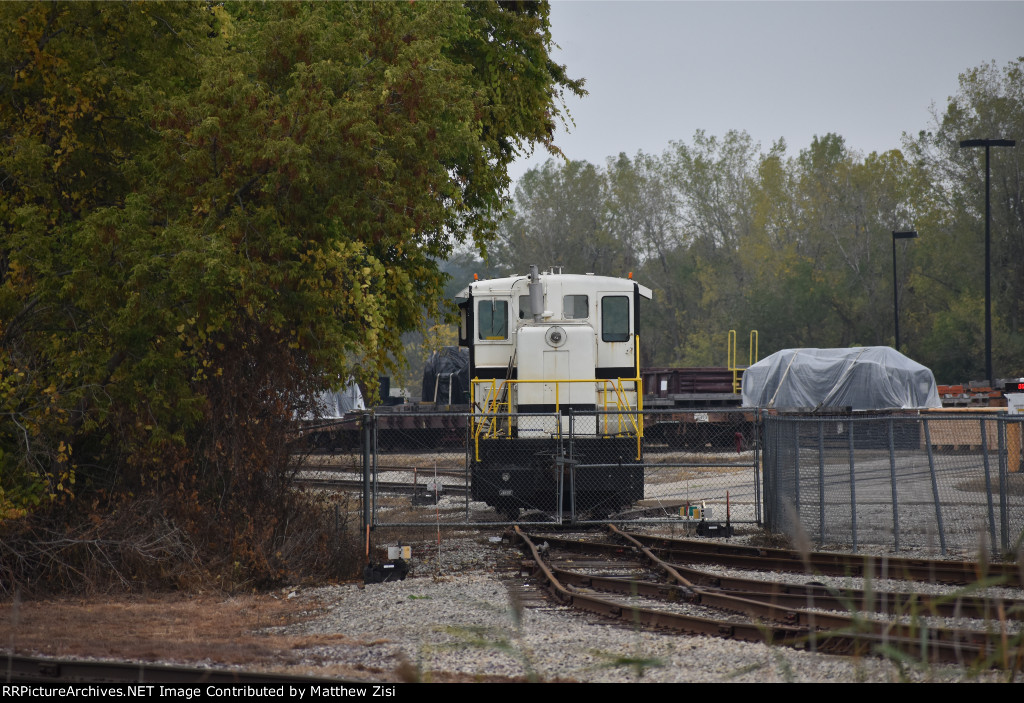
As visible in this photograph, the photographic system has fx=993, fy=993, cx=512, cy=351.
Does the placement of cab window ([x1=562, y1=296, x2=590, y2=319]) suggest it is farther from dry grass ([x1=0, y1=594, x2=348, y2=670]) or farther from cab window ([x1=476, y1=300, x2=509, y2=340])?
dry grass ([x1=0, y1=594, x2=348, y2=670])

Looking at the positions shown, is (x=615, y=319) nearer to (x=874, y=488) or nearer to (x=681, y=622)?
(x=874, y=488)

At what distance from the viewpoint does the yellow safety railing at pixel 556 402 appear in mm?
15062

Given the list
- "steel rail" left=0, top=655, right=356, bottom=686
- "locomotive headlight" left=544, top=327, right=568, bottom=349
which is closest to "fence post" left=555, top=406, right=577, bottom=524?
"locomotive headlight" left=544, top=327, right=568, bottom=349

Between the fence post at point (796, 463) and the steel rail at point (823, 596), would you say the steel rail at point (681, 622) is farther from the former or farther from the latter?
the fence post at point (796, 463)

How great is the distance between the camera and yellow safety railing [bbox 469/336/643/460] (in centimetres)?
1506

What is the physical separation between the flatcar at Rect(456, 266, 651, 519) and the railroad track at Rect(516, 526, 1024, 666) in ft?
5.13

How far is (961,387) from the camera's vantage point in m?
38.3

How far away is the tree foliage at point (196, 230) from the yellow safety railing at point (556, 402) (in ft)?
11.5

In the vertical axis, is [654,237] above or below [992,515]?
above

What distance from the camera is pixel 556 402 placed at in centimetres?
1534
